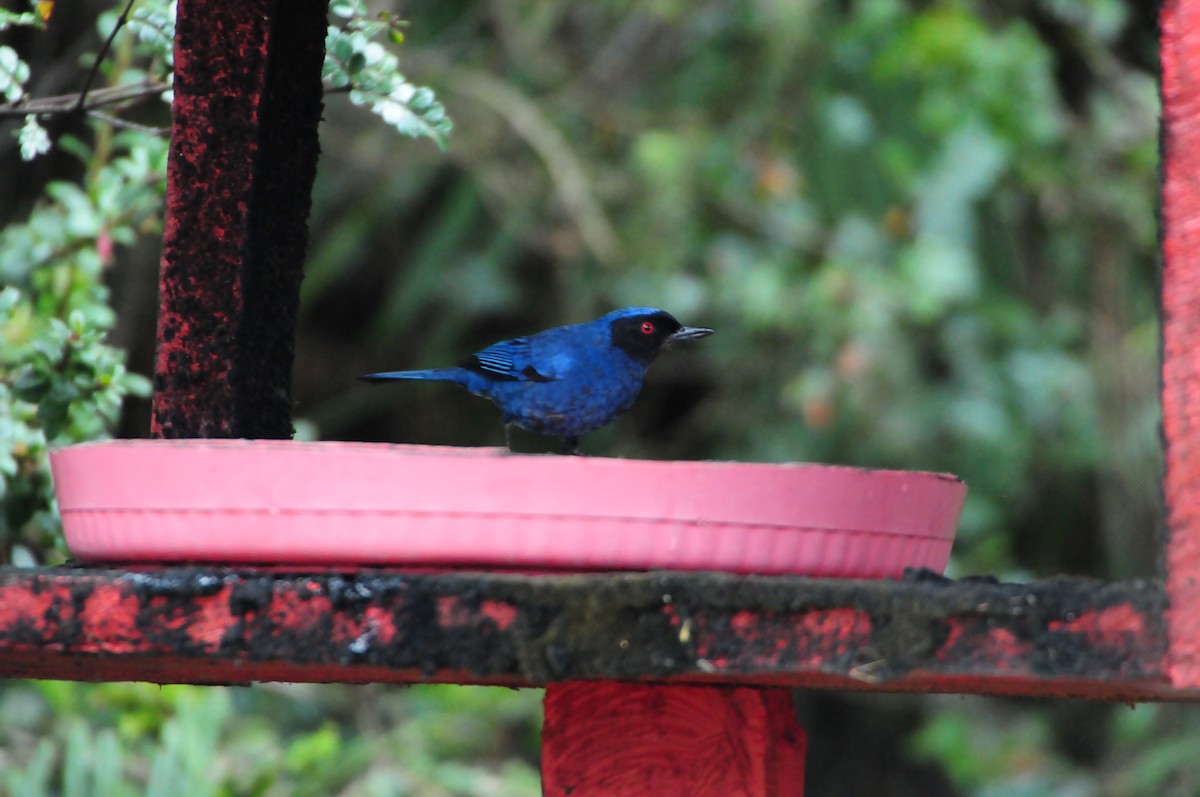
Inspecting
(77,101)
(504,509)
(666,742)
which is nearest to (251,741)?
(77,101)

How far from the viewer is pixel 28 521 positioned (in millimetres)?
2307

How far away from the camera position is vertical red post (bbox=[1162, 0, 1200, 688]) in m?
1.05

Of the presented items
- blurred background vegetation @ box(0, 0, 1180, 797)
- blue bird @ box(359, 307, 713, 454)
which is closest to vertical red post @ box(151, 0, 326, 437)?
blue bird @ box(359, 307, 713, 454)

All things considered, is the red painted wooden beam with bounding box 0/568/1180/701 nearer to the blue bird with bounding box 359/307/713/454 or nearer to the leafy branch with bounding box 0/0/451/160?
the leafy branch with bounding box 0/0/451/160

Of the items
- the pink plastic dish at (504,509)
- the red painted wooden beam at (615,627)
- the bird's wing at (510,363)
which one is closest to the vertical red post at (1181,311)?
the red painted wooden beam at (615,627)

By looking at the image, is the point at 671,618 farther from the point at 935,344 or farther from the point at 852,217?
the point at 935,344

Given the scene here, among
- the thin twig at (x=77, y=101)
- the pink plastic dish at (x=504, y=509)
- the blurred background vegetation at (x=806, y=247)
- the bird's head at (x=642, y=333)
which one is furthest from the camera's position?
the blurred background vegetation at (x=806, y=247)

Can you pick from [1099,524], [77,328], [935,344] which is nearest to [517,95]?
[935,344]

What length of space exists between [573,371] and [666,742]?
1.32 m

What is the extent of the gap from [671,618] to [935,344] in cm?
453

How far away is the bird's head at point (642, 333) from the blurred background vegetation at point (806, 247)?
1.62 metres

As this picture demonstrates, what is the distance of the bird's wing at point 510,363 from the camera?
9.00 feet

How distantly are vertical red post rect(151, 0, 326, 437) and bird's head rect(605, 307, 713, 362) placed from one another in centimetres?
121

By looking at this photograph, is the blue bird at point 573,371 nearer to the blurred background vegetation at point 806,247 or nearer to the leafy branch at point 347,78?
the leafy branch at point 347,78
